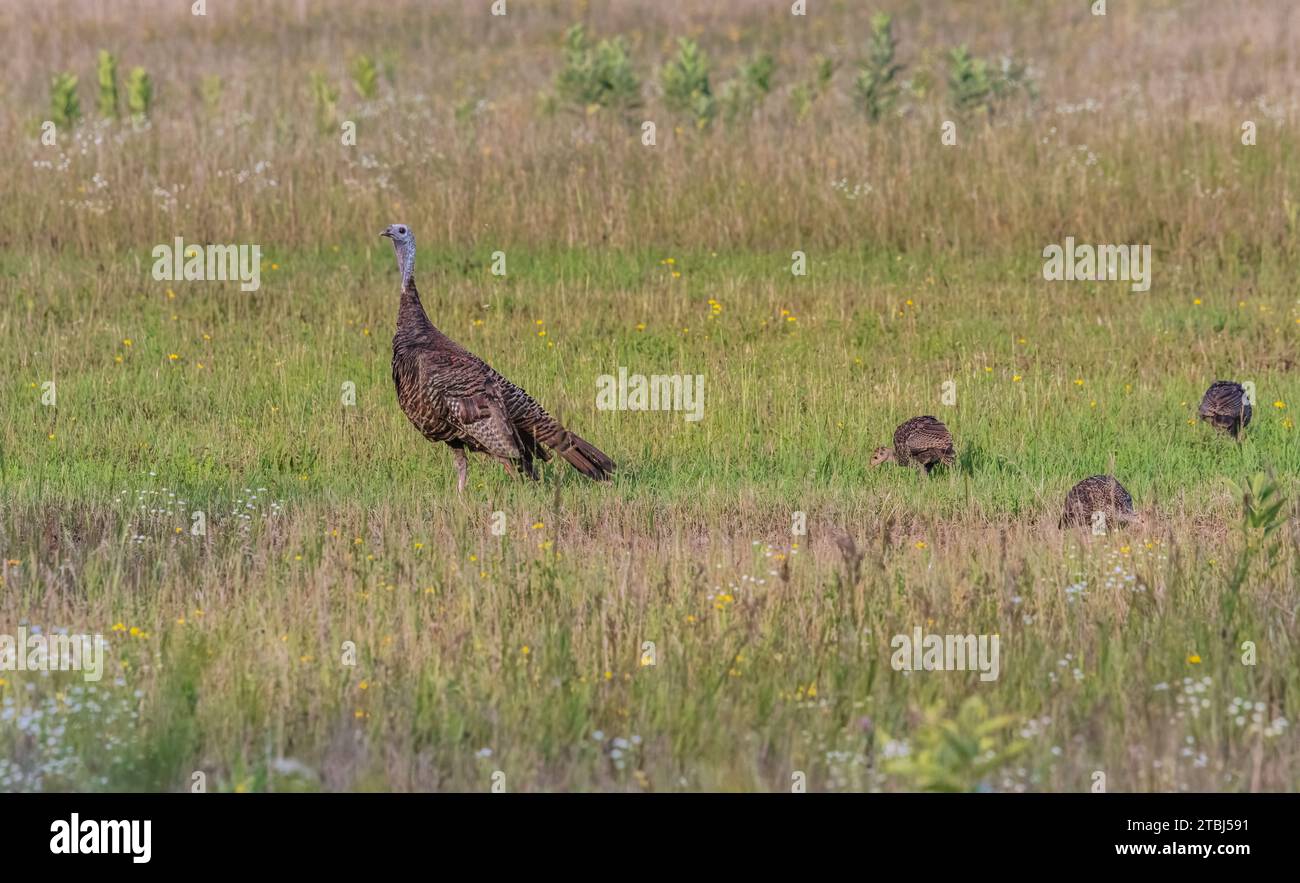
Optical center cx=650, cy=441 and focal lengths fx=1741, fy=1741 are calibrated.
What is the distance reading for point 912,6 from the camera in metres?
45.9

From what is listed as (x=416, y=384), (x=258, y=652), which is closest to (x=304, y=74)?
(x=416, y=384)

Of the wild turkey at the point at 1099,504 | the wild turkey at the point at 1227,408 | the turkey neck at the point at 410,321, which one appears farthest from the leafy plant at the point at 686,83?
the wild turkey at the point at 1099,504

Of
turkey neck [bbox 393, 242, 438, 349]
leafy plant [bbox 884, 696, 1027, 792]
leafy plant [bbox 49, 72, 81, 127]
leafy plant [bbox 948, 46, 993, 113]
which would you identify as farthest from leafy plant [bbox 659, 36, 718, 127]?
leafy plant [bbox 884, 696, 1027, 792]

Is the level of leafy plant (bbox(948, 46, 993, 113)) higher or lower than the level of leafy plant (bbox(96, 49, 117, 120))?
lower

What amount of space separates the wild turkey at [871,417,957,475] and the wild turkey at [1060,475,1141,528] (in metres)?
1.33

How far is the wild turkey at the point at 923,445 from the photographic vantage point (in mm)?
11172

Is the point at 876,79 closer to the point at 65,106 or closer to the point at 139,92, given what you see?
the point at 65,106

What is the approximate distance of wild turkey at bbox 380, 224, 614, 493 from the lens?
10414 mm

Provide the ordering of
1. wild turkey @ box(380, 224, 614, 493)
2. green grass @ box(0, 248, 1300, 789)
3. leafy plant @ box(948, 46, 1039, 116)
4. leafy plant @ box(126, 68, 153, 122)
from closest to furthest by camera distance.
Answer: green grass @ box(0, 248, 1300, 789)
wild turkey @ box(380, 224, 614, 493)
leafy plant @ box(948, 46, 1039, 116)
leafy plant @ box(126, 68, 153, 122)

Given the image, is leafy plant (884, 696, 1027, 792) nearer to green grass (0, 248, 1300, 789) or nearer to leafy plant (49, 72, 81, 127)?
green grass (0, 248, 1300, 789)

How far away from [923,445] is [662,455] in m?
1.84

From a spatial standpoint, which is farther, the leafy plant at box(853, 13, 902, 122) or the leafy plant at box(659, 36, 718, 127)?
the leafy plant at box(659, 36, 718, 127)

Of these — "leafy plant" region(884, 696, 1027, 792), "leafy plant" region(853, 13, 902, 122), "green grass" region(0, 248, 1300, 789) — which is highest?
"leafy plant" region(853, 13, 902, 122)

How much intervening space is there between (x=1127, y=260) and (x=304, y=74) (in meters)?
22.2
